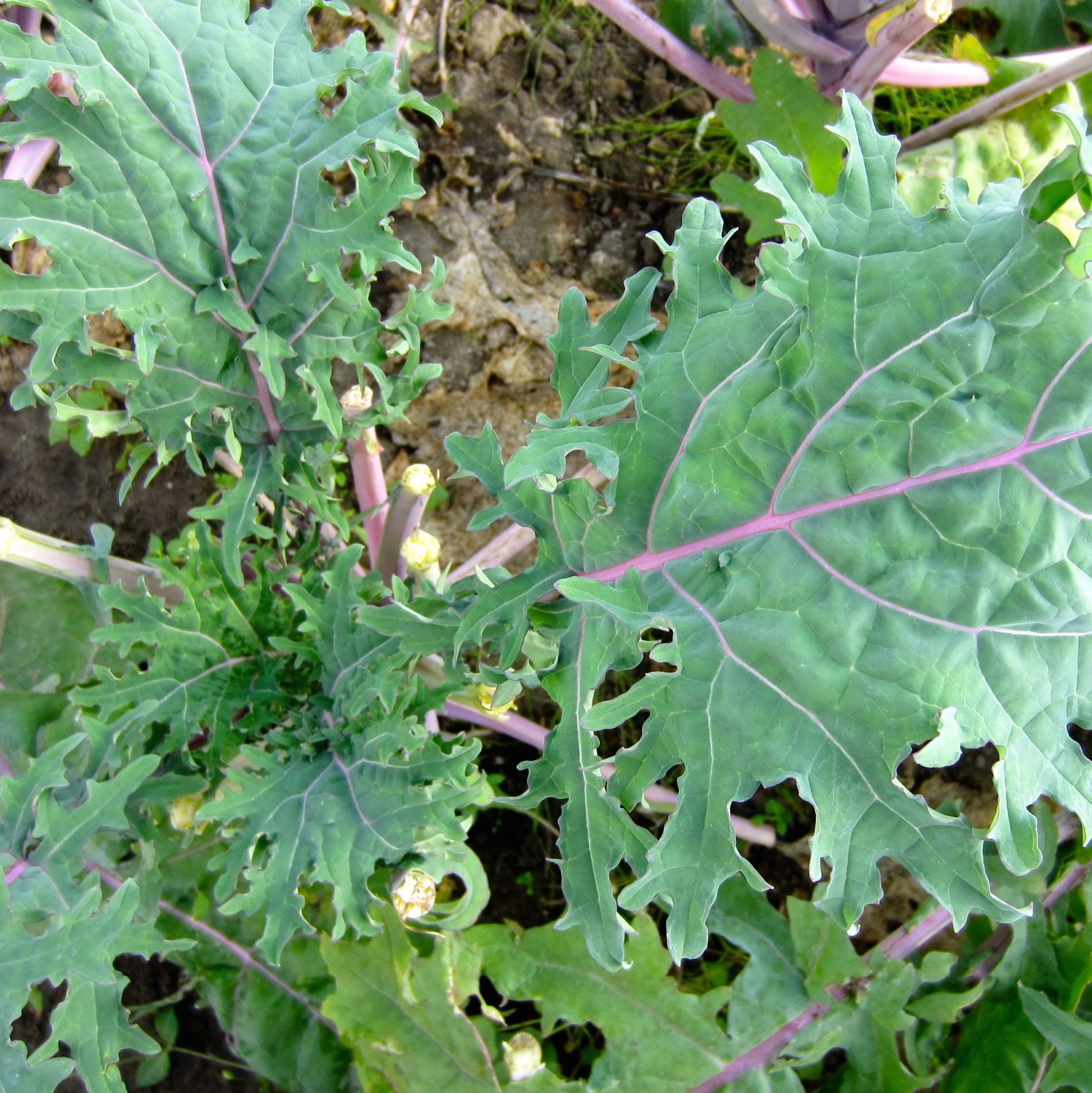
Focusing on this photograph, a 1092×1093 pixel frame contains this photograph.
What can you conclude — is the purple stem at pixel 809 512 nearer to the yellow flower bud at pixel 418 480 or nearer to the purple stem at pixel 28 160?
the yellow flower bud at pixel 418 480

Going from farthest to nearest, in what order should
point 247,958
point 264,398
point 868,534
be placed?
1. point 247,958
2. point 264,398
3. point 868,534

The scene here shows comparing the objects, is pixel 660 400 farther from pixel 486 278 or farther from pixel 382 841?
pixel 486 278

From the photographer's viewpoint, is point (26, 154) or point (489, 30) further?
point (489, 30)

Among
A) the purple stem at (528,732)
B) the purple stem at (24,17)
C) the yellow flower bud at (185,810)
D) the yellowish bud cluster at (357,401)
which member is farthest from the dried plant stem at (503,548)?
the purple stem at (24,17)

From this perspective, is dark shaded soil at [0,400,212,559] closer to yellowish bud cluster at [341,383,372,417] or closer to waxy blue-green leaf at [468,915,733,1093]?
yellowish bud cluster at [341,383,372,417]

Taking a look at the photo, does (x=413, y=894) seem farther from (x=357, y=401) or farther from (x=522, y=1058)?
(x=357, y=401)

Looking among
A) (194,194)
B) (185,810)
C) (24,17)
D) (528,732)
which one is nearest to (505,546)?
(528,732)

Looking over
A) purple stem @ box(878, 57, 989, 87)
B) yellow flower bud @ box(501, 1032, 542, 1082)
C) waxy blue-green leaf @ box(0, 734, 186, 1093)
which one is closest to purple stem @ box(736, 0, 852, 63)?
purple stem @ box(878, 57, 989, 87)
